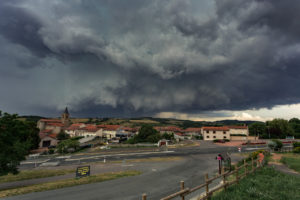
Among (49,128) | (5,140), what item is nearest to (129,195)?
(5,140)

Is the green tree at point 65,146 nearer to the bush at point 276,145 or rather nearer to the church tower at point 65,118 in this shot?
the bush at point 276,145

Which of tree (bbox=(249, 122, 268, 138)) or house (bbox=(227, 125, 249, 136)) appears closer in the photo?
tree (bbox=(249, 122, 268, 138))

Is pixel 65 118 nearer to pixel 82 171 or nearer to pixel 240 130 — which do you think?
pixel 82 171

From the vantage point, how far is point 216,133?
76.1 meters

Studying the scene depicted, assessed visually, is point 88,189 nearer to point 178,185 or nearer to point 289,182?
point 178,185

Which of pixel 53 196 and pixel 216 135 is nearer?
pixel 53 196

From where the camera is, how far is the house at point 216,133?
247 ft

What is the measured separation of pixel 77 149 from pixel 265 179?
5775 cm

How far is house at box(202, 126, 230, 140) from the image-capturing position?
75.2m

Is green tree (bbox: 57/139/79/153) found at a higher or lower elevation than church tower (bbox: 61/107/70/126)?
lower

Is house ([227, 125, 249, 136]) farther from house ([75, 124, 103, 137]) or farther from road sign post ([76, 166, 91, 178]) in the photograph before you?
road sign post ([76, 166, 91, 178])

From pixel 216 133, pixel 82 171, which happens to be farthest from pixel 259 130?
pixel 82 171

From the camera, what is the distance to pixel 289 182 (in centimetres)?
1138

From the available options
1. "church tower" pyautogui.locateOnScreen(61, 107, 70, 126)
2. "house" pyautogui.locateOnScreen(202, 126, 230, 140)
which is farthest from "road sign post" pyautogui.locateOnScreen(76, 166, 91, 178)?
"church tower" pyautogui.locateOnScreen(61, 107, 70, 126)
